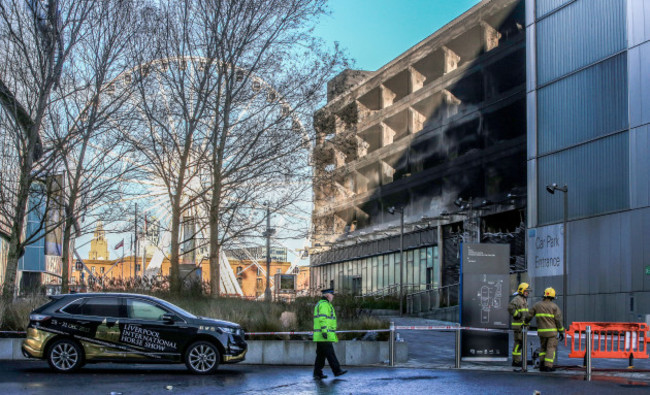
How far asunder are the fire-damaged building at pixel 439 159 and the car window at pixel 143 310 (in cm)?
2456

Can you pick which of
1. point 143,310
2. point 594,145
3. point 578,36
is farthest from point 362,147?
point 143,310

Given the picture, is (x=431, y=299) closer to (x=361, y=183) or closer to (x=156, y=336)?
(x=361, y=183)

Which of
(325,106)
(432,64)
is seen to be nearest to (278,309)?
(325,106)

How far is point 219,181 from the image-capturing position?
29172mm

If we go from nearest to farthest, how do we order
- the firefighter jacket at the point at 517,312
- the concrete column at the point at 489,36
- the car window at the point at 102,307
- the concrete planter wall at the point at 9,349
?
the car window at the point at 102,307 < the firefighter jacket at the point at 517,312 < the concrete planter wall at the point at 9,349 < the concrete column at the point at 489,36

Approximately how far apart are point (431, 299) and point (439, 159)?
15507 mm

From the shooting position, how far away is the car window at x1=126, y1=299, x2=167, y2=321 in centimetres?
1617

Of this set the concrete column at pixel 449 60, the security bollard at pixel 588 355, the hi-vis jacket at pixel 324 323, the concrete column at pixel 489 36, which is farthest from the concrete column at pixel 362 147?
the hi-vis jacket at pixel 324 323

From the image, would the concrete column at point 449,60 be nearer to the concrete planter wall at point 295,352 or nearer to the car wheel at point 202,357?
the concrete planter wall at point 295,352

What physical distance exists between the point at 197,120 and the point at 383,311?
74.5 feet

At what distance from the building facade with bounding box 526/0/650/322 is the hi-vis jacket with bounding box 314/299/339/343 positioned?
85.1ft

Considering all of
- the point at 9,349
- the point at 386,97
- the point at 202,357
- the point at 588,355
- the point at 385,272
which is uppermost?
the point at 386,97

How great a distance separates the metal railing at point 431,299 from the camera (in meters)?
46.5

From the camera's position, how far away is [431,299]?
46562 millimetres
